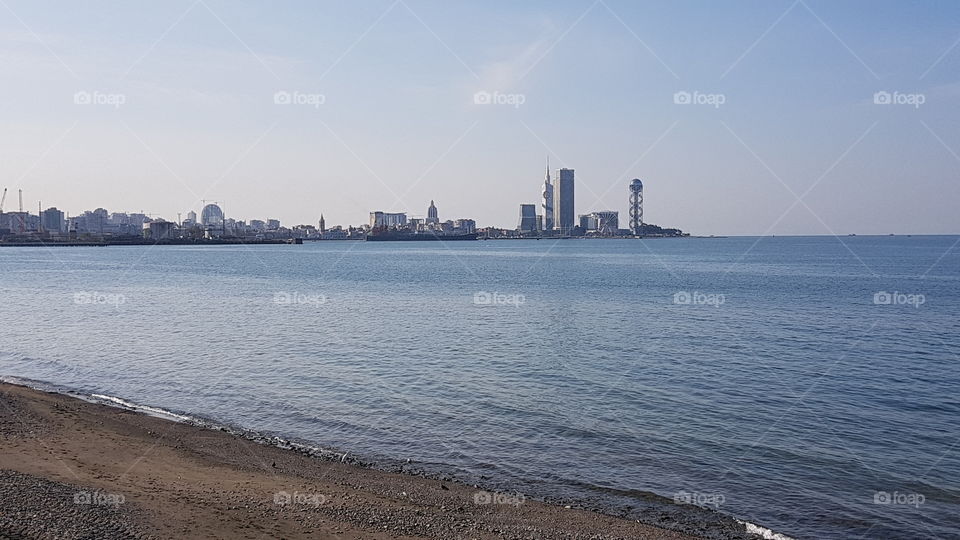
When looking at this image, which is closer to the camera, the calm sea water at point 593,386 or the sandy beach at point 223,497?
the sandy beach at point 223,497

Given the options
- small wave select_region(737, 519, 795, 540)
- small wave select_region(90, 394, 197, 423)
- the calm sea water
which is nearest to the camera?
small wave select_region(737, 519, 795, 540)

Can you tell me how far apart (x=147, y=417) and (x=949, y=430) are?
22.9 metres

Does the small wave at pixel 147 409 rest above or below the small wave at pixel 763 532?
above

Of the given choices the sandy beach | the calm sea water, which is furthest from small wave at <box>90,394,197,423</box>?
the sandy beach

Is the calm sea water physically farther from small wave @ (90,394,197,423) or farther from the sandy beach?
the sandy beach

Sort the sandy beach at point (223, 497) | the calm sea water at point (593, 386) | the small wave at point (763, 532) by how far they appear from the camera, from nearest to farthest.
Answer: the sandy beach at point (223, 497)
the small wave at point (763, 532)
the calm sea water at point (593, 386)

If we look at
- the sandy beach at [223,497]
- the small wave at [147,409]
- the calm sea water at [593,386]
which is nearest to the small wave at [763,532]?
the calm sea water at [593,386]

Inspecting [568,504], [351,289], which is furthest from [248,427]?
[351,289]

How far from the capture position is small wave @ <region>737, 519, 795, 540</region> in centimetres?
1235

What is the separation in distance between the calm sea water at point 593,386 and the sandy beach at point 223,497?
1.59 meters

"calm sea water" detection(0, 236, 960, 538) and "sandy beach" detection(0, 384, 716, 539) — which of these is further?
"calm sea water" detection(0, 236, 960, 538)

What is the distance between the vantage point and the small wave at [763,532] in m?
12.4

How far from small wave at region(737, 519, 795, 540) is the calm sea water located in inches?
12.3

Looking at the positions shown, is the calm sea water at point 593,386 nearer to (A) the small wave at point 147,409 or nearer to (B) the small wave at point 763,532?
(B) the small wave at point 763,532
